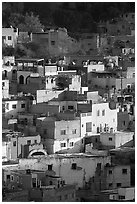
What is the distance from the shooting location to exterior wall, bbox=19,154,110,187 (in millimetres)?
15047

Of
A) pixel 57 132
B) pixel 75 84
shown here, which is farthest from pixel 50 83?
pixel 57 132

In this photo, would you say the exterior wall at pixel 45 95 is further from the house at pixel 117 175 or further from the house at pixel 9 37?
the house at pixel 9 37

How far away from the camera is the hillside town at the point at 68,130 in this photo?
14.4 m

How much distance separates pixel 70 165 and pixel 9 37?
8507 mm

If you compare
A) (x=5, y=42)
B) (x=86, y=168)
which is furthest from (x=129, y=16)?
(x=86, y=168)

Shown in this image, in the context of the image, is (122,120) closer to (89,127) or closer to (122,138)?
(89,127)

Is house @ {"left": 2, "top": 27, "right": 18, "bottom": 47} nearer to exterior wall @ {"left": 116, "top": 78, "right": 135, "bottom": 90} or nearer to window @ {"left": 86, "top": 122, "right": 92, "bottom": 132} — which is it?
exterior wall @ {"left": 116, "top": 78, "right": 135, "bottom": 90}

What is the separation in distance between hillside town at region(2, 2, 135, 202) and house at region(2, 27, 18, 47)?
0.87 metres

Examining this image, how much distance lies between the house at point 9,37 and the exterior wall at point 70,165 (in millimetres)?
8055

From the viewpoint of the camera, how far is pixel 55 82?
18.7 m

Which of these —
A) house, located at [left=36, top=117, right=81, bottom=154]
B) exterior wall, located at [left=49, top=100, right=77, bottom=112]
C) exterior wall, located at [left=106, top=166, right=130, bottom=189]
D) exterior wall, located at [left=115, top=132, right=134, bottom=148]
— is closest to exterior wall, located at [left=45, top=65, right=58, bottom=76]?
exterior wall, located at [left=49, top=100, right=77, bottom=112]

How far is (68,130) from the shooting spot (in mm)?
16359

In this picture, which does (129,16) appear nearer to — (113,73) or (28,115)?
(113,73)

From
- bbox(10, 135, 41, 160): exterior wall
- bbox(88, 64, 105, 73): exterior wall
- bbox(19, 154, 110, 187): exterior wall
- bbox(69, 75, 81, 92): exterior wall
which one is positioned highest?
bbox(88, 64, 105, 73): exterior wall
